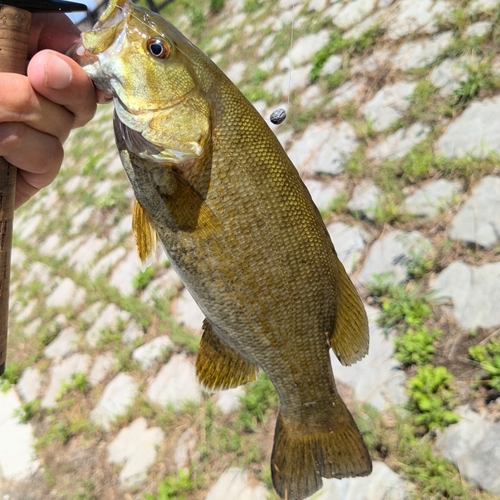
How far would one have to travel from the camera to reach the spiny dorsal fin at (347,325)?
1.65 metres

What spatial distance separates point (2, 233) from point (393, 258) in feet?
6.58

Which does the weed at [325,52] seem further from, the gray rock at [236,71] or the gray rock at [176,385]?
the gray rock at [176,385]

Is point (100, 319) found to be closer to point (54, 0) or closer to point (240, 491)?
point (240, 491)

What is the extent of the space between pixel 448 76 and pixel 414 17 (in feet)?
2.64

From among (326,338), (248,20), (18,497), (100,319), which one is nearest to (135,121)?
(326,338)

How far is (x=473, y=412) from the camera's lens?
1.98 metres

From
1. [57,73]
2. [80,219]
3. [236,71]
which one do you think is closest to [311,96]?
[236,71]

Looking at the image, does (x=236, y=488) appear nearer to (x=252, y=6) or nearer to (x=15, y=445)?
(x=15, y=445)

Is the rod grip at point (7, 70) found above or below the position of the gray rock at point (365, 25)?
above

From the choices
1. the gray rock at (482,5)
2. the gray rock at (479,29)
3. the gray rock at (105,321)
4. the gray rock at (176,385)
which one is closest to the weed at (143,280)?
the gray rock at (105,321)

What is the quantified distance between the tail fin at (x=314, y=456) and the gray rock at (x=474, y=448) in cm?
58

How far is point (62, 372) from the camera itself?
3.68 metres

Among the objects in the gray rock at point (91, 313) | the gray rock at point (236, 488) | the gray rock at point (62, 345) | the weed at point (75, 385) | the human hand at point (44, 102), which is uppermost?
the human hand at point (44, 102)

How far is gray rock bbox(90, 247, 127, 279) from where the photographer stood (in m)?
4.13
